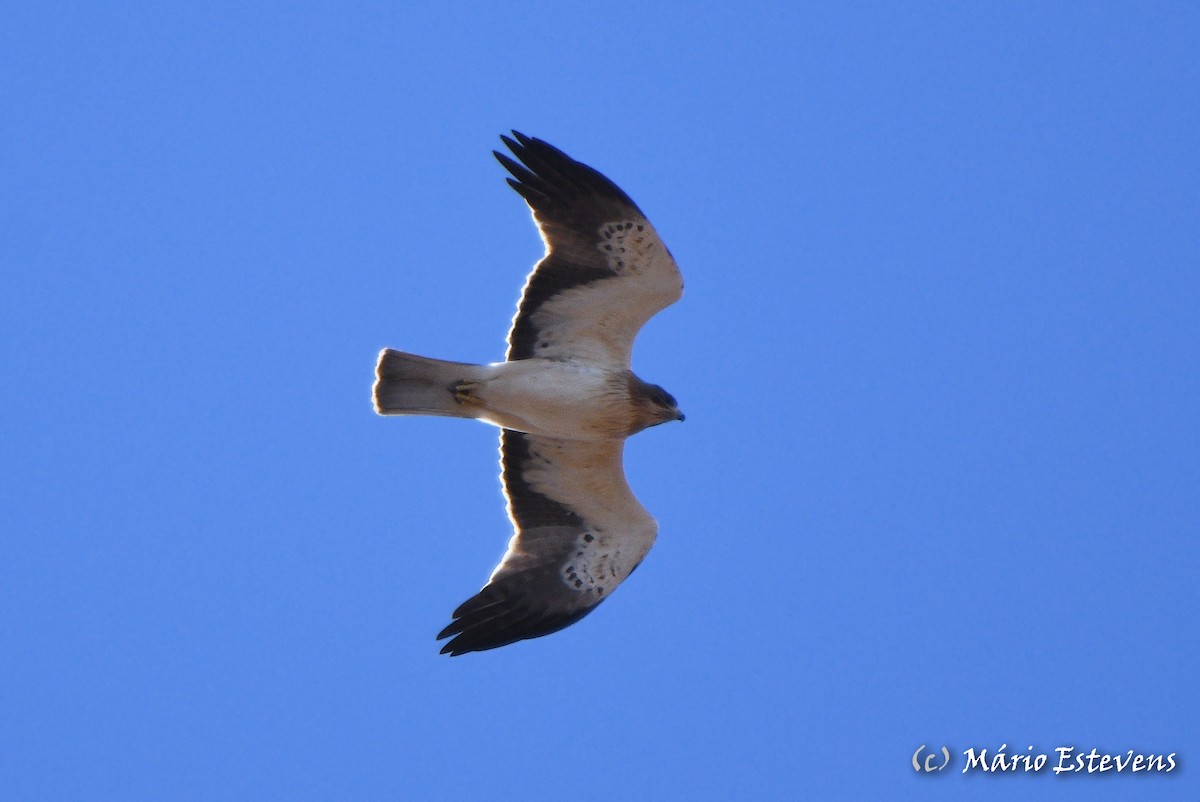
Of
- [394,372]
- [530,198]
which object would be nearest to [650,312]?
[530,198]

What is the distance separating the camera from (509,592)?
10148 millimetres

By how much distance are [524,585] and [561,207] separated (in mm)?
2748

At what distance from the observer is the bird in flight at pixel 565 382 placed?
→ 9.73m

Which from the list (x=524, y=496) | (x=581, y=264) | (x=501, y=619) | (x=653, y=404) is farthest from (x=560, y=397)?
(x=501, y=619)

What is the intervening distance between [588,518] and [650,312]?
164 cm

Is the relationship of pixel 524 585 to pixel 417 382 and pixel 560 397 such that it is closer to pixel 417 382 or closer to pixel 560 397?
pixel 560 397

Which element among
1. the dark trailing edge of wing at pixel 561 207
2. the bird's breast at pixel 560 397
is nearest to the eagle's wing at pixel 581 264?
the dark trailing edge of wing at pixel 561 207

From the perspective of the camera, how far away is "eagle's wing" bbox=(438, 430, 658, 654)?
10.1 metres

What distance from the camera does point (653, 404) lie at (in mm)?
9805

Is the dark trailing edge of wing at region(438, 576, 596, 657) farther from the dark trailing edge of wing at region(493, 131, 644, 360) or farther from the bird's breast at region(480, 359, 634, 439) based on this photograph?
the dark trailing edge of wing at region(493, 131, 644, 360)

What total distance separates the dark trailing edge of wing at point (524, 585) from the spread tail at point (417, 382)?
906mm

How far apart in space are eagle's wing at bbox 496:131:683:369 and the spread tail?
0.48m

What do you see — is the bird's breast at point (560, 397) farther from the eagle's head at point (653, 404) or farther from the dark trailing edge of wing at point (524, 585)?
the dark trailing edge of wing at point (524, 585)

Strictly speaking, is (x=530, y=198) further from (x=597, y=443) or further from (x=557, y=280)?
(x=597, y=443)
